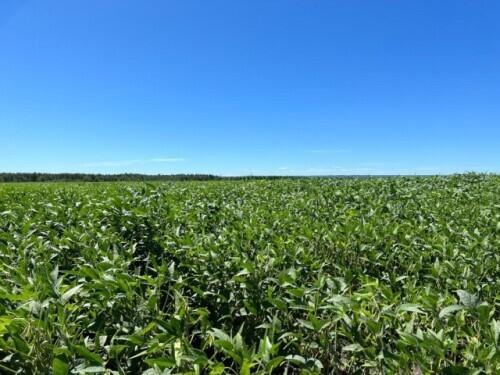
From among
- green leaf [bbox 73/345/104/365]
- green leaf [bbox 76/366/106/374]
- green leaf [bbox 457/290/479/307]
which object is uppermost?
green leaf [bbox 457/290/479/307]

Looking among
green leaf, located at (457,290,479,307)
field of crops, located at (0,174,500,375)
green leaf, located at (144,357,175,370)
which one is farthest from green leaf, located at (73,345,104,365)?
green leaf, located at (457,290,479,307)

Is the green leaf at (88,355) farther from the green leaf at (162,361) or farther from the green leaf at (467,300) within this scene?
the green leaf at (467,300)

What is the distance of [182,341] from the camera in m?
1.85

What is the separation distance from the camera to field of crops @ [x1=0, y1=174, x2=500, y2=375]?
1824mm

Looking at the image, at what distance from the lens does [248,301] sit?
251cm

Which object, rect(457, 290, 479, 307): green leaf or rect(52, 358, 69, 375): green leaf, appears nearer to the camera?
rect(52, 358, 69, 375): green leaf

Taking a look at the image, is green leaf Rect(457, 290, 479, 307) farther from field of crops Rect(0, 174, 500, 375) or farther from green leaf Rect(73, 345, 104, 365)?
green leaf Rect(73, 345, 104, 365)

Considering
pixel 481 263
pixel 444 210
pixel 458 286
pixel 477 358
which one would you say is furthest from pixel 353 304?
pixel 444 210

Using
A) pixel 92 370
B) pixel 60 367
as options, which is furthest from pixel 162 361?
pixel 60 367

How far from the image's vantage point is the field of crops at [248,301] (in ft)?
5.98

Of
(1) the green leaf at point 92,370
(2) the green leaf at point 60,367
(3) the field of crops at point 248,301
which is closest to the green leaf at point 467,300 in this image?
(3) the field of crops at point 248,301

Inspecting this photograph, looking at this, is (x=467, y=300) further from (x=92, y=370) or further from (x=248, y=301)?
(x=92, y=370)

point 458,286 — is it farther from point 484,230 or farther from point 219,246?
point 484,230

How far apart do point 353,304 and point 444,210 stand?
5.11 meters
